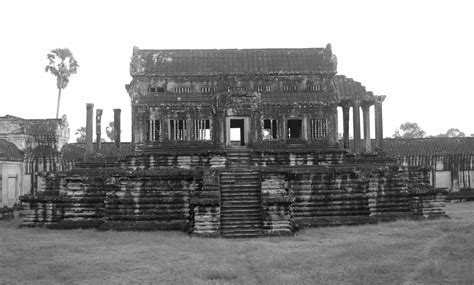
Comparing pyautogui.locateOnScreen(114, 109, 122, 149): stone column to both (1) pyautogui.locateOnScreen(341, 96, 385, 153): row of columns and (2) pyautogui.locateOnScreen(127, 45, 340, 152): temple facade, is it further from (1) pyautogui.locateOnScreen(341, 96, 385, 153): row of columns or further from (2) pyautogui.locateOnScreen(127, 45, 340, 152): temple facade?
(1) pyautogui.locateOnScreen(341, 96, 385, 153): row of columns

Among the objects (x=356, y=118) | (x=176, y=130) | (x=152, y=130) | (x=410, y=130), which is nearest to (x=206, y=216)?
(x=176, y=130)

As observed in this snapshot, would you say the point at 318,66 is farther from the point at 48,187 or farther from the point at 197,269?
the point at 197,269

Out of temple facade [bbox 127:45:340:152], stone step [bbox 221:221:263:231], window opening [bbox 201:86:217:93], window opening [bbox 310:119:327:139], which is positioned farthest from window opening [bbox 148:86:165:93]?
stone step [bbox 221:221:263:231]

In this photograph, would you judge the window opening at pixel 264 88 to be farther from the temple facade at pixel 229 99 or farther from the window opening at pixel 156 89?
the window opening at pixel 156 89

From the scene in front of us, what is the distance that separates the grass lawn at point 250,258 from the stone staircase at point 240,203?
1037 mm

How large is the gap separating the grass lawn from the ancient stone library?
1904 millimetres

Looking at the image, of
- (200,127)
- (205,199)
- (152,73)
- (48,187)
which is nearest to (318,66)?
(200,127)

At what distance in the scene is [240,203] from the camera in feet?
64.2

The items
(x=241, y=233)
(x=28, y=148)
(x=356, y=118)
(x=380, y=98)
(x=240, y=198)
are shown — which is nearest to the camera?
(x=241, y=233)

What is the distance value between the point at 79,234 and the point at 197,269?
30.0ft

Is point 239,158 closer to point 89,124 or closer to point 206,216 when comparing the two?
point 206,216

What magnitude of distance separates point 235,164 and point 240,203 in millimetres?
3822

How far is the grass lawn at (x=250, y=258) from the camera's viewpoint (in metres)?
11.5

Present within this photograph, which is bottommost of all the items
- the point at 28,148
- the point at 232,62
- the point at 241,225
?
the point at 241,225
